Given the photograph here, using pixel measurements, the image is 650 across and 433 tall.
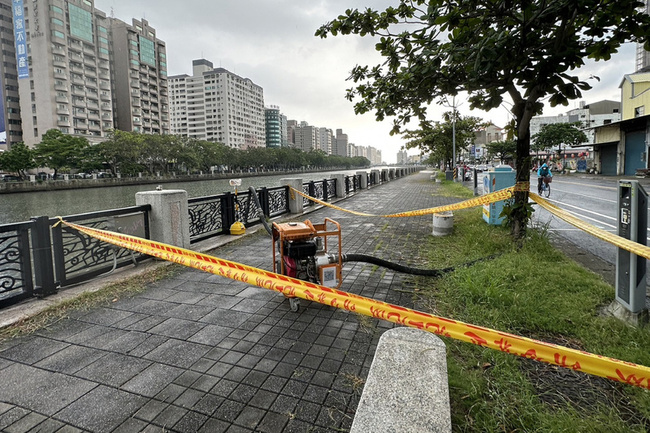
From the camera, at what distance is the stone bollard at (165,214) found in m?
6.50

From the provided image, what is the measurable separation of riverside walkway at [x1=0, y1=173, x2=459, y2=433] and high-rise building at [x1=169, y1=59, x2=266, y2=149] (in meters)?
141

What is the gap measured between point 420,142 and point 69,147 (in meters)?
57.2

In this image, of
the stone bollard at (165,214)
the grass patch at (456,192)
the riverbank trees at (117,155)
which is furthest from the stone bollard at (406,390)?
the riverbank trees at (117,155)

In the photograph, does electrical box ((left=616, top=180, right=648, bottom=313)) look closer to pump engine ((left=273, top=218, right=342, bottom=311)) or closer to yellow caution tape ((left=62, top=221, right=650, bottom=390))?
yellow caution tape ((left=62, top=221, right=650, bottom=390))

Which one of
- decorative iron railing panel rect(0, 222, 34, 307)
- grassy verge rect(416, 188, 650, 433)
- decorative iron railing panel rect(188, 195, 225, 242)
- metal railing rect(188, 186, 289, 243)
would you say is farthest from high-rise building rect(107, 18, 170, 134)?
grassy verge rect(416, 188, 650, 433)

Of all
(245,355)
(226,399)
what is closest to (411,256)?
(245,355)

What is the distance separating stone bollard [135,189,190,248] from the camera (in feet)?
21.3

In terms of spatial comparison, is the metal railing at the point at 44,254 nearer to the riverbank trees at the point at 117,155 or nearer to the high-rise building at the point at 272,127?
the riverbank trees at the point at 117,155

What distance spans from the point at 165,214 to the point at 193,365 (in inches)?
162

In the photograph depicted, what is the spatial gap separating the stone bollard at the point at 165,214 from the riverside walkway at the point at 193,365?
1815 millimetres

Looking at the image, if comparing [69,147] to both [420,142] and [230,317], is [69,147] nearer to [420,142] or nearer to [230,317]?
[420,142]

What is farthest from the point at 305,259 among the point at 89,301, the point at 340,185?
the point at 340,185

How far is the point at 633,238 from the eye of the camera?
3449 millimetres

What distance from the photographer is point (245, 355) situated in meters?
3.25
